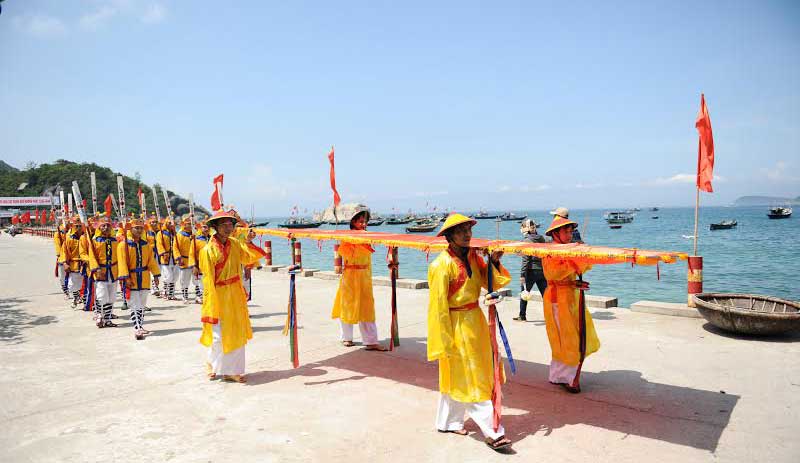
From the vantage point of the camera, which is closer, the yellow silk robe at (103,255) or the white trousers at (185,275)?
the yellow silk robe at (103,255)

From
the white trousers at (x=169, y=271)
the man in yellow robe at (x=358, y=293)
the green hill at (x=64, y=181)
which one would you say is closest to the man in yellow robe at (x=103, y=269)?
the white trousers at (x=169, y=271)

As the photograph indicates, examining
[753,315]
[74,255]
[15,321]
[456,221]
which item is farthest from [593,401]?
[74,255]

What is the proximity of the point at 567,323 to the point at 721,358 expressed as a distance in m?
2.58

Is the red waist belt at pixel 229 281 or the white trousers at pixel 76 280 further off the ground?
the red waist belt at pixel 229 281

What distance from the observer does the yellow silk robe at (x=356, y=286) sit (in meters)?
7.27

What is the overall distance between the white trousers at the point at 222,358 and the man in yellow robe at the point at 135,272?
9.94ft

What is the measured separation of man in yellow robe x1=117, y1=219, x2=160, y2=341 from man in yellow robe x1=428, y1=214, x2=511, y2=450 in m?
6.21

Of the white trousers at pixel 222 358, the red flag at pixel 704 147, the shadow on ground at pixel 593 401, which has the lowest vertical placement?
the shadow on ground at pixel 593 401

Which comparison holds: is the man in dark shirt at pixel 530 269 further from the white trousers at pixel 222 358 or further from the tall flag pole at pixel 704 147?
the white trousers at pixel 222 358

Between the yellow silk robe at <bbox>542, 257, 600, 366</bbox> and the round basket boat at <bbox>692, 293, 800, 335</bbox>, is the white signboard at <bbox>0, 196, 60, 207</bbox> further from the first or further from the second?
the round basket boat at <bbox>692, 293, 800, 335</bbox>

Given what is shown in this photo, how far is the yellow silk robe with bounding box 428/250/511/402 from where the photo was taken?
424 centimetres

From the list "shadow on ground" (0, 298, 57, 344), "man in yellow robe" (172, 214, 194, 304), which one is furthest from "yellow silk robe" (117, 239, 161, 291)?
"man in yellow robe" (172, 214, 194, 304)

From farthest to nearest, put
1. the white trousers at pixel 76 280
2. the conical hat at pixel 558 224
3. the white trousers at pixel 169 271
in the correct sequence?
the white trousers at pixel 169 271
the white trousers at pixel 76 280
the conical hat at pixel 558 224

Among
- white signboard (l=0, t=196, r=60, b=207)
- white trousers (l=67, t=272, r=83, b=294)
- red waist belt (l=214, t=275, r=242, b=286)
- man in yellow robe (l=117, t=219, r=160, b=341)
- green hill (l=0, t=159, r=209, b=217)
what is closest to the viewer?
red waist belt (l=214, t=275, r=242, b=286)
